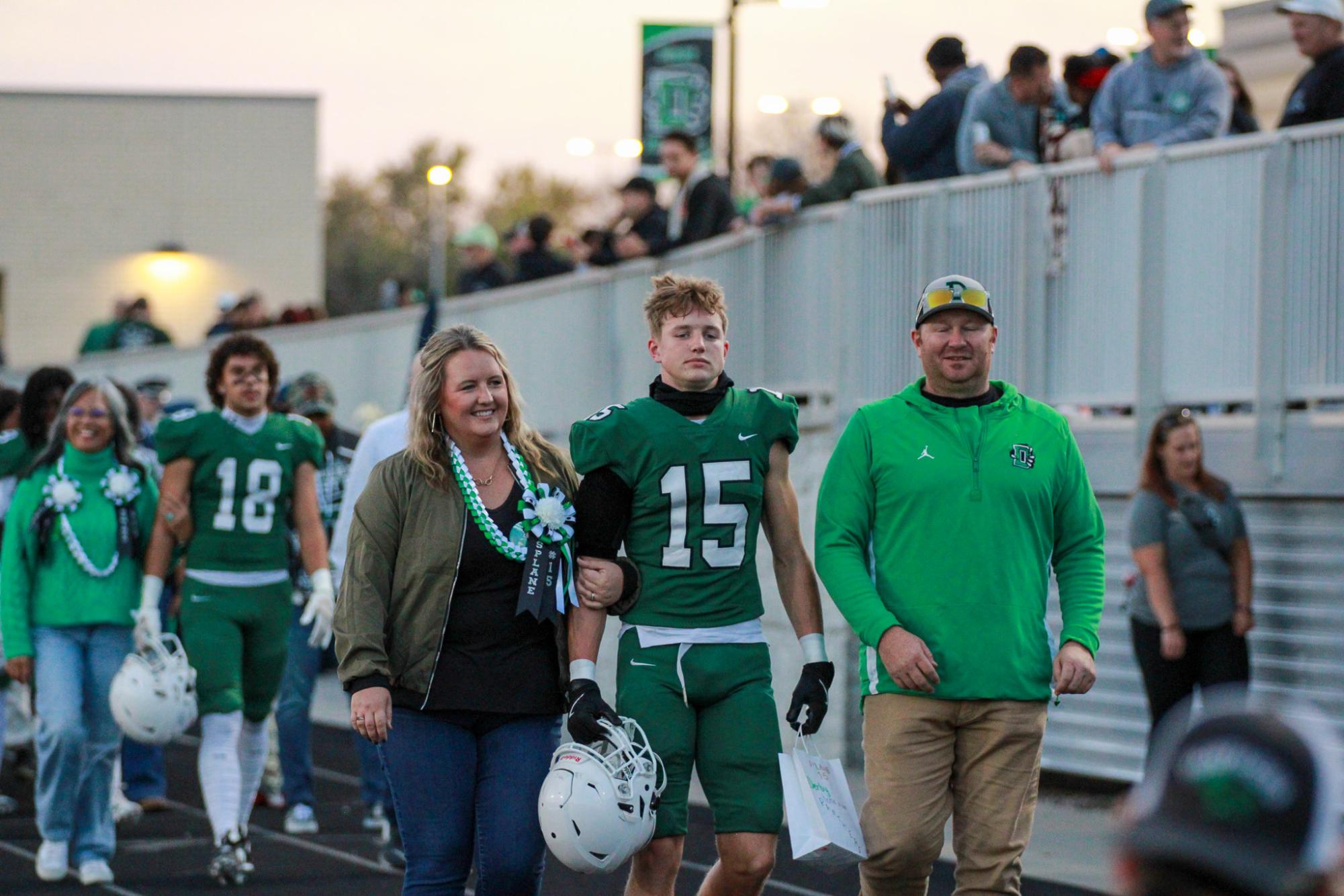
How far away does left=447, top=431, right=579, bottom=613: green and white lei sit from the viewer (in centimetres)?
554

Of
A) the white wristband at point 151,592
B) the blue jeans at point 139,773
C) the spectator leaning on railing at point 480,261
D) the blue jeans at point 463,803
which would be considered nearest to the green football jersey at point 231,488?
the white wristband at point 151,592

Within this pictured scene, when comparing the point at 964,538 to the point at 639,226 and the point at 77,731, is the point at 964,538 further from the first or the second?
the point at 639,226

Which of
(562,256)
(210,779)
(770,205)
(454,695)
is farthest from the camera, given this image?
(562,256)

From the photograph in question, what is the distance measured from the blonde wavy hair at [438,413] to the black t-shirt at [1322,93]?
556 cm

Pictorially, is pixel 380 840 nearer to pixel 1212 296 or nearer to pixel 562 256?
pixel 1212 296

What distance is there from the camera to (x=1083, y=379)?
1068 centimetres

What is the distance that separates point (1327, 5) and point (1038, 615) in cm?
519

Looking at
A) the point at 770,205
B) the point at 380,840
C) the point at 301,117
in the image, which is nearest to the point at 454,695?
the point at 380,840

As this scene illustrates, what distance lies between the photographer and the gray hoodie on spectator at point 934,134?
11.7m

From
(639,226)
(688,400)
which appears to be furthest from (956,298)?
(639,226)

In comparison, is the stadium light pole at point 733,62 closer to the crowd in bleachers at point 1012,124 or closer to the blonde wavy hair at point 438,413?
the crowd in bleachers at point 1012,124

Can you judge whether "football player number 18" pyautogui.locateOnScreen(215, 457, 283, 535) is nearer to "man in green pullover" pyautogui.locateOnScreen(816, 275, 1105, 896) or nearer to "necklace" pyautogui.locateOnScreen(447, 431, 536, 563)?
"necklace" pyautogui.locateOnScreen(447, 431, 536, 563)

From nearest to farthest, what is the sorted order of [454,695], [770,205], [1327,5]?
[454,695], [1327,5], [770,205]

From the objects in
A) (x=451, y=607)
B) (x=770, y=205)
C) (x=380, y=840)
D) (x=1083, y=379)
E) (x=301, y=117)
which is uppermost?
(x=301, y=117)
